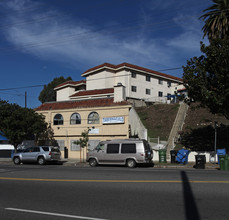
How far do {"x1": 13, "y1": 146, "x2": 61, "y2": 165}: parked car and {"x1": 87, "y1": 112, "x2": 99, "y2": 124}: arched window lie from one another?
6294 millimetres

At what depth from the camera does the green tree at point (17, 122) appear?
27.0 meters

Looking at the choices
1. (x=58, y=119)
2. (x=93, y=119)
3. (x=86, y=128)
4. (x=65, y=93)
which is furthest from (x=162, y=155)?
(x=65, y=93)

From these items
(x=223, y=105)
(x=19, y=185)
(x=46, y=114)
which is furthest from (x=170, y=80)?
(x=19, y=185)

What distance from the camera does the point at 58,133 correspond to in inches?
1214

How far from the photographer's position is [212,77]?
71.9 ft

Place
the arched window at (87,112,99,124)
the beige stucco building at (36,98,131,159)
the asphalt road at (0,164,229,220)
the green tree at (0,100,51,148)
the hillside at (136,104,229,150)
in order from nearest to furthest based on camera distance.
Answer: the asphalt road at (0,164,229,220) → the green tree at (0,100,51,148) → the beige stucco building at (36,98,131,159) → the hillside at (136,104,229,150) → the arched window at (87,112,99,124)

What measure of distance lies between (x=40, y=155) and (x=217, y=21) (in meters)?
22.8

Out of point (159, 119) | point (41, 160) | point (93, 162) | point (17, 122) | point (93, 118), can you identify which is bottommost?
point (41, 160)

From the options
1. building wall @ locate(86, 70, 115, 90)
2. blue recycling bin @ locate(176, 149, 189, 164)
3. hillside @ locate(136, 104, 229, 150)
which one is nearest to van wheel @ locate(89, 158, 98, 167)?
blue recycling bin @ locate(176, 149, 189, 164)

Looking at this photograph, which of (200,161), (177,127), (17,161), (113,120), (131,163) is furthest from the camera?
(177,127)

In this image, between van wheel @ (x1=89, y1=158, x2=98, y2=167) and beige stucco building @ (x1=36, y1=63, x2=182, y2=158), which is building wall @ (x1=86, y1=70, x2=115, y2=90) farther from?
van wheel @ (x1=89, y1=158, x2=98, y2=167)

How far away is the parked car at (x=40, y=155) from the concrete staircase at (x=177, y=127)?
10659 millimetres

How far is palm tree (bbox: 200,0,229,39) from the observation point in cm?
2825

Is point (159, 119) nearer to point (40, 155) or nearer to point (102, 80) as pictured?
point (102, 80)
